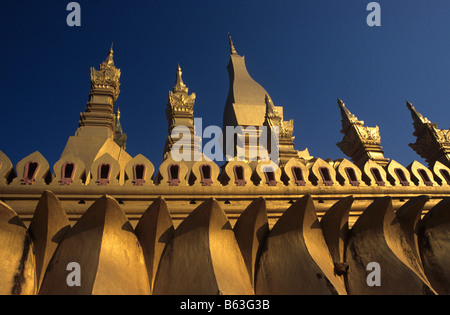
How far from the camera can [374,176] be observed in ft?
27.4

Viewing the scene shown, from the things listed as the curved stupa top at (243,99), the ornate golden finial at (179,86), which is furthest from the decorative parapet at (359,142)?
the ornate golden finial at (179,86)

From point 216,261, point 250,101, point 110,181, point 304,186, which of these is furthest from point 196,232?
point 250,101

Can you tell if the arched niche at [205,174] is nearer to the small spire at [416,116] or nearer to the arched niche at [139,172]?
the arched niche at [139,172]

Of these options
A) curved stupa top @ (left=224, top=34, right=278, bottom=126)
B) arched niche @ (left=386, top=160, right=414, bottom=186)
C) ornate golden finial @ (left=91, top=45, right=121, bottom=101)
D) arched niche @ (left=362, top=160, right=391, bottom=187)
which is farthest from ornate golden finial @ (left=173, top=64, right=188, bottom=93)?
arched niche @ (left=386, top=160, right=414, bottom=186)

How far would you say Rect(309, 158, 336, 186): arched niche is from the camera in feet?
25.8

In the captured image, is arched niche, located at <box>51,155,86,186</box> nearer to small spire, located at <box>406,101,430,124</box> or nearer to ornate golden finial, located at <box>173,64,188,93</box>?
ornate golden finial, located at <box>173,64,188,93</box>

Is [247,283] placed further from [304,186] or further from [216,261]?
[304,186]

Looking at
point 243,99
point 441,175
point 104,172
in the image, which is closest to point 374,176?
point 441,175

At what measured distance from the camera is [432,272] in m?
5.91

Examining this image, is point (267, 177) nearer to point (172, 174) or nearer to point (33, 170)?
point (172, 174)

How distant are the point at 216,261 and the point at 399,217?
347cm

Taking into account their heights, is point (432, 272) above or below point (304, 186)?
below

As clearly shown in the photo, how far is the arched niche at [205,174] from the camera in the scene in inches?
294

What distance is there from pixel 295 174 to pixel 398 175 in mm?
2699
